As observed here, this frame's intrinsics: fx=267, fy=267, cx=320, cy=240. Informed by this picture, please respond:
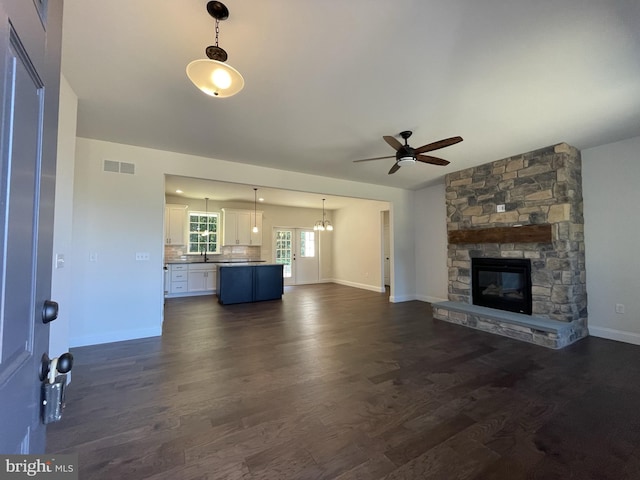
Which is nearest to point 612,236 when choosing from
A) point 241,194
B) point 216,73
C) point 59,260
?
point 216,73

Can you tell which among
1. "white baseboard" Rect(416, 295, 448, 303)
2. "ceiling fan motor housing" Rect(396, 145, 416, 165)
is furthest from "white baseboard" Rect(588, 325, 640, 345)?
"ceiling fan motor housing" Rect(396, 145, 416, 165)

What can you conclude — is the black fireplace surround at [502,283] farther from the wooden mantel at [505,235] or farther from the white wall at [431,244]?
the white wall at [431,244]

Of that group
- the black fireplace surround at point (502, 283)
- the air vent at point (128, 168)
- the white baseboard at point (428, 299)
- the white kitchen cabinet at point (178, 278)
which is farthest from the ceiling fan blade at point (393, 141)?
the white kitchen cabinet at point (178, 278)

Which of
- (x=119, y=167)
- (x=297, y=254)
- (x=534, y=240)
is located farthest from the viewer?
(x=297, y=254)

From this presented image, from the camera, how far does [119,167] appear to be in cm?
383

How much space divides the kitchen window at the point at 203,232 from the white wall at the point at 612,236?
831 centimetres

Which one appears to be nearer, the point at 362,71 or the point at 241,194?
the point at 362,71

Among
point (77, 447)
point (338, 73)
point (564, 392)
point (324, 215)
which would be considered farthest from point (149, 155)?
point (324, 215)

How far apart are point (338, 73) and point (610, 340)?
504 cm

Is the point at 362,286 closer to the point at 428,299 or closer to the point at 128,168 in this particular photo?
the point at 428,299

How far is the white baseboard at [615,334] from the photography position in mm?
3586

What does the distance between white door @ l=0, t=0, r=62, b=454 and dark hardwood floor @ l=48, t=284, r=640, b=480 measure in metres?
1.40

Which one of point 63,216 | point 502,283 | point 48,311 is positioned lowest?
point 502,283

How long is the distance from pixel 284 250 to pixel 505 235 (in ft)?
21.6
